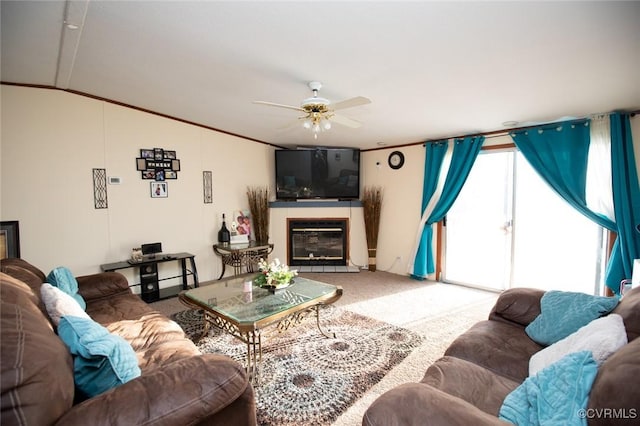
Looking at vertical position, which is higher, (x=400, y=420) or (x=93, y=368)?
(x=93, y=368)

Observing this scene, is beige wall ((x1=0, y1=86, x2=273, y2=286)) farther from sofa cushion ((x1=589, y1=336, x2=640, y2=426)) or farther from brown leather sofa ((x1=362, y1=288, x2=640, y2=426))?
sofa cushion ((x1=589, y1=336, x2=640, y2=426))

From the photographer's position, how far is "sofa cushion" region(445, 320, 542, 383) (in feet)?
5.30

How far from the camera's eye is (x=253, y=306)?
2.38 m

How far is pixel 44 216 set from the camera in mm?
3291

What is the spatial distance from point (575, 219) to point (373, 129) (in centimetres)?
261

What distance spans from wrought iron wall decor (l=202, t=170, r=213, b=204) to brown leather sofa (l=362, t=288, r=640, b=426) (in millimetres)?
3875

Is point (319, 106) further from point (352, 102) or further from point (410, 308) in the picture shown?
point (410, 308)

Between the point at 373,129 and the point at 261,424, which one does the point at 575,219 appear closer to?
the point at 373,129

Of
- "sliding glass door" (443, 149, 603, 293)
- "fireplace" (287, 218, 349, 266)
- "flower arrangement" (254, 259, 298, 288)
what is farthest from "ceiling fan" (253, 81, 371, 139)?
"fireplace" (287, 218, 349, 266)

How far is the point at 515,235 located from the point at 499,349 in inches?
108

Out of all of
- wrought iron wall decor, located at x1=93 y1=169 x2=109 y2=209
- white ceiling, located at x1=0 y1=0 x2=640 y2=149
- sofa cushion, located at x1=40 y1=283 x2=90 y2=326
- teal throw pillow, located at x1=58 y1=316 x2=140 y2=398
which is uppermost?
white ceiling, located at x1=0 y1=0 x2=640 y2=149

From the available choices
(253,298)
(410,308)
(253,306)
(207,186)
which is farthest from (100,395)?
(207,186)

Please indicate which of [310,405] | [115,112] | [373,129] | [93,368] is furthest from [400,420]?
[115,112]

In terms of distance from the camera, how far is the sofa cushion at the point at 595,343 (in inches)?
48.6
